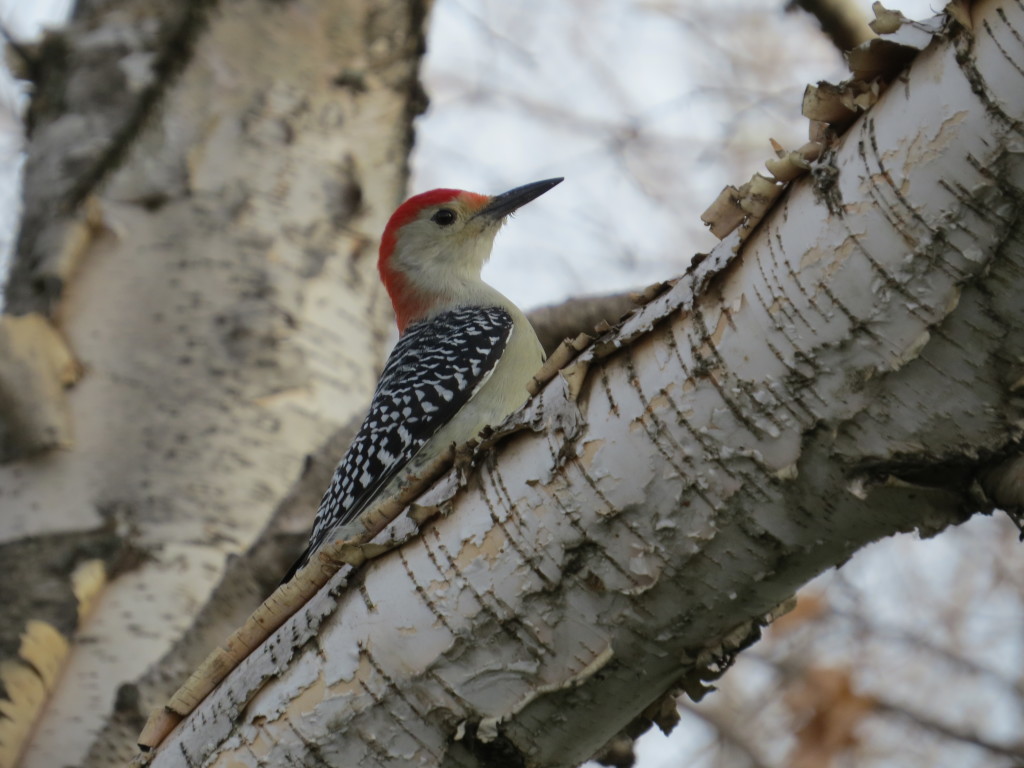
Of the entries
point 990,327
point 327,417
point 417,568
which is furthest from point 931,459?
point 327,417

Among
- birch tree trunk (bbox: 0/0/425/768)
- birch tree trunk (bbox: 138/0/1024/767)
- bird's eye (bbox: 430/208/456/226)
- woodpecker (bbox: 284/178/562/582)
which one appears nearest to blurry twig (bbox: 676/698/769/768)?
woodpecker (bbox: 284/178/562/582)

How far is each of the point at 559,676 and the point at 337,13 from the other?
4.19 m

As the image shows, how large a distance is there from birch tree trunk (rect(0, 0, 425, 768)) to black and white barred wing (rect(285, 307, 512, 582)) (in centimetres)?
16

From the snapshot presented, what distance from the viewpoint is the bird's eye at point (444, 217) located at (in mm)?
5852

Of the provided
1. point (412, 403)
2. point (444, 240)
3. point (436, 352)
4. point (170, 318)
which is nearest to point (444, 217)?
point (444, 240)

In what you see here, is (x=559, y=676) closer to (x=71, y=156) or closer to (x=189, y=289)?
(x=189, y=289)

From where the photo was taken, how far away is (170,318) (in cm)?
443

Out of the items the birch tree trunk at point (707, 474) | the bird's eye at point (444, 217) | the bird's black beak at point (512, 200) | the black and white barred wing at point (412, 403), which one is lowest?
the birch tree trunk at point (707, 474)

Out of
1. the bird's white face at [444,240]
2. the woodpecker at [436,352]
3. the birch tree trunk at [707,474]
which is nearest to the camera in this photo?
the birch tree trunk at [707,474]

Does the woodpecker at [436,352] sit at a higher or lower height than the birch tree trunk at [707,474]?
higher

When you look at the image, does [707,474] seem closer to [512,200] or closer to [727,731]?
[512,200]

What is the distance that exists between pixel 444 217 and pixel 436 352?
1.27m

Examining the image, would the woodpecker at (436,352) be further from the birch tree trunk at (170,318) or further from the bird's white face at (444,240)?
the birch tree trunk at (170,318)

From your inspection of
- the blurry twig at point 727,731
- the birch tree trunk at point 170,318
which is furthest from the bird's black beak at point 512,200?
the blurry twig at point 727,731
